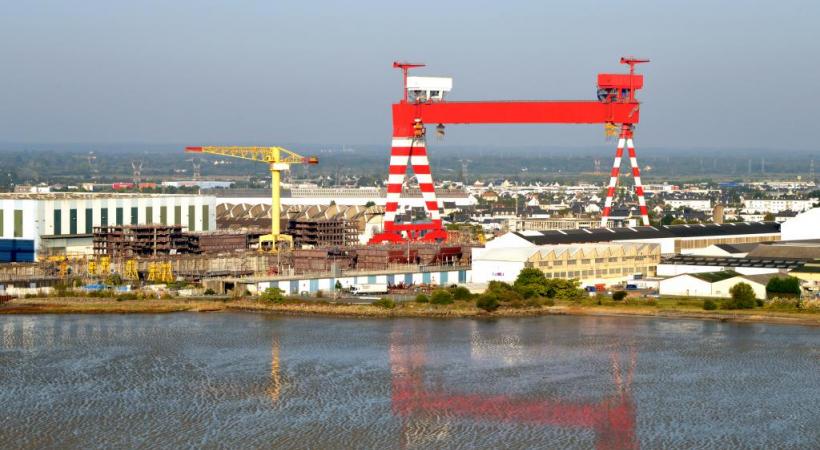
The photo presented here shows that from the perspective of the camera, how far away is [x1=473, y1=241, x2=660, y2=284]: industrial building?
16406 mm

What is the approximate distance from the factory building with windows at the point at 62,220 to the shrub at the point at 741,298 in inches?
356

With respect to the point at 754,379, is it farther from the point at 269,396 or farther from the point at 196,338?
the point at 196,338

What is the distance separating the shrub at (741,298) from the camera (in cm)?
1431

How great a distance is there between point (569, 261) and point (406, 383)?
21.0 ft

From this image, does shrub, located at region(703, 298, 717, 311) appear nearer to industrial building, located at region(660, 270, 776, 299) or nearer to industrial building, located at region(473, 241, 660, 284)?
industrial building, located at region(660, 270, 776, 299)

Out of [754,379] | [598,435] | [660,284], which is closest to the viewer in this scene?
[598,435]

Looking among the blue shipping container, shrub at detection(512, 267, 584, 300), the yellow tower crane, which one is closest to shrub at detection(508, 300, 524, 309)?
shrub at detection(512, 267, 584, 300)

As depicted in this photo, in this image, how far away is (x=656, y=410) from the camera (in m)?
9.55

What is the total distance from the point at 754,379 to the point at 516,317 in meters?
4.05

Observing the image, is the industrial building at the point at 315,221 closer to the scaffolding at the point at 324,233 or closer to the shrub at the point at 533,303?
the scaffolding at the point at 324,233

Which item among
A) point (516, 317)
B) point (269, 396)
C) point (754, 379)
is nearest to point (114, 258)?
point (516, 317)

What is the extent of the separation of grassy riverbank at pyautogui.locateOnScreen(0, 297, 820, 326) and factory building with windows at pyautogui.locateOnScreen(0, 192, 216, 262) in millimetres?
4151

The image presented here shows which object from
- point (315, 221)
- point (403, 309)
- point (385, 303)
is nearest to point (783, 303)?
point (403, 309)

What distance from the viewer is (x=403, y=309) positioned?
1452cm
